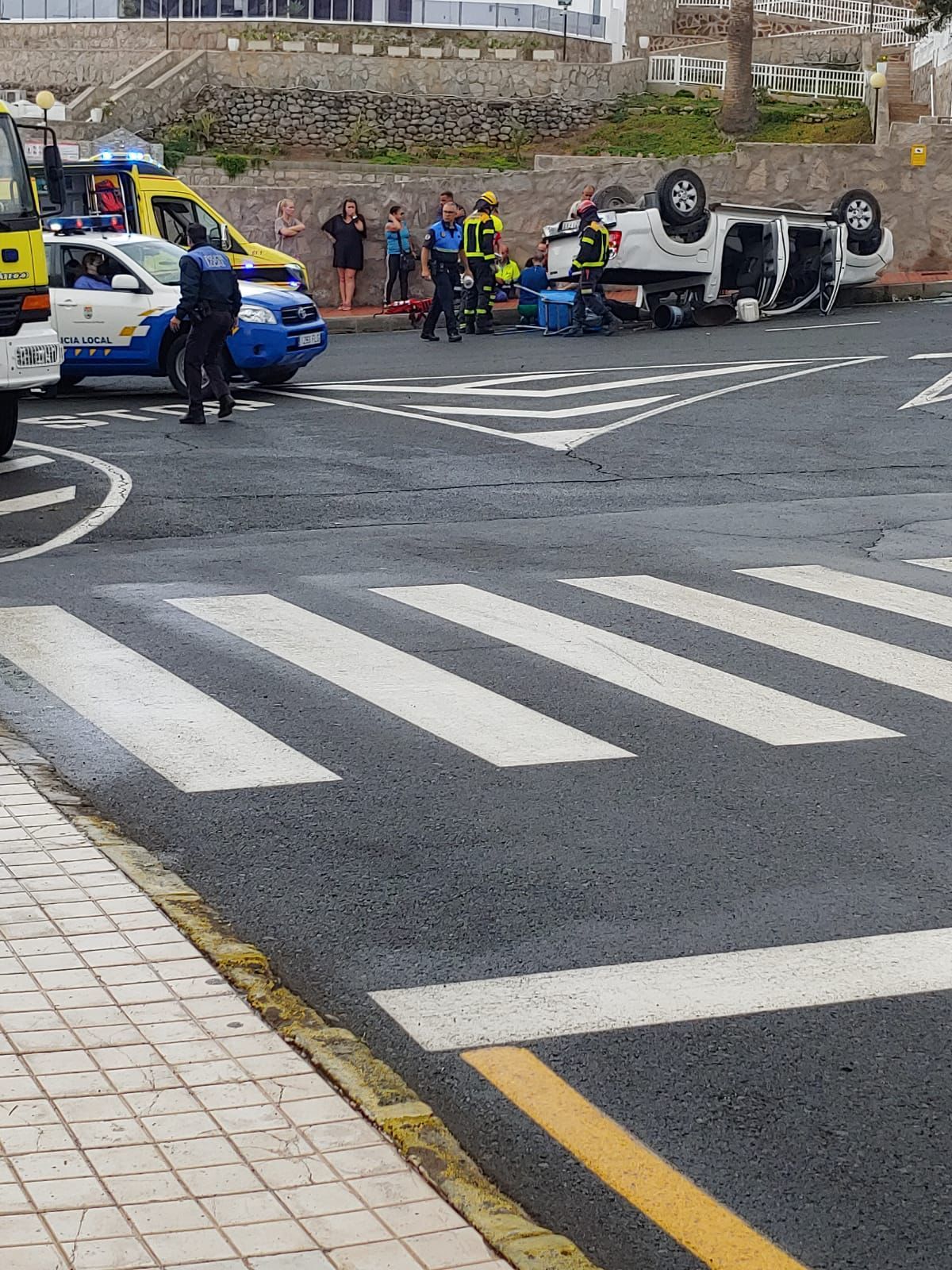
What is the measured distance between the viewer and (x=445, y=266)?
84.7 ft

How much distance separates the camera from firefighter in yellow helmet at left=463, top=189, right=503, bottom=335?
88.4 ft

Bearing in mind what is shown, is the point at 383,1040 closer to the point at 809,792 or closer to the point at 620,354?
the point at 809,792

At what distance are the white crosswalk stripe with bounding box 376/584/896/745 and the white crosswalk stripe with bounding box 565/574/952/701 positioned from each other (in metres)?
0.57

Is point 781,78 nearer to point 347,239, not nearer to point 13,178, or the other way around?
point 347,239

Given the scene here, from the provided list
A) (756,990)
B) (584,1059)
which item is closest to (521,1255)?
(584,1059)

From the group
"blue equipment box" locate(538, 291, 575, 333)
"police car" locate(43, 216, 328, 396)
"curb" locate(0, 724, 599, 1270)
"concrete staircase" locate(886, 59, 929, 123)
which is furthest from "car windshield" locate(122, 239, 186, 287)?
"concrete staircase" locate(886, 59, 929, 123)

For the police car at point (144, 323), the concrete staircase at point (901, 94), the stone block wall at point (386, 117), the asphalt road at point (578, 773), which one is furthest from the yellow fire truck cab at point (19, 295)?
the stone block wall at point (386, 117)

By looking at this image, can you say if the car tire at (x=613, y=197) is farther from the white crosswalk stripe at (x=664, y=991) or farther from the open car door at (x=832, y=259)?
the white crosswalk stripe at (x=664, y=991)

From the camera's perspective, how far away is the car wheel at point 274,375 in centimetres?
2020

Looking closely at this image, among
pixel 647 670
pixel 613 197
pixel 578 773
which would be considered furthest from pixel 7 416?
pixel 613 197

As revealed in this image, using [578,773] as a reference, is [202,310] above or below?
above

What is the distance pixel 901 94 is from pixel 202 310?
41278 millimetres

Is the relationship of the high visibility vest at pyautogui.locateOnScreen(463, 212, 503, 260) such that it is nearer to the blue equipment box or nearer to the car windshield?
the blue equipment box

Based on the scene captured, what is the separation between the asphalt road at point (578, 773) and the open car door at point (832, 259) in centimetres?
1419
